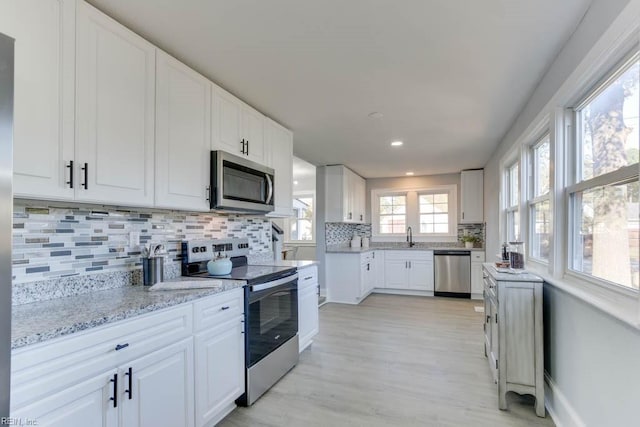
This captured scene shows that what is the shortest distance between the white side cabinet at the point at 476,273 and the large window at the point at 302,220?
3.65 m

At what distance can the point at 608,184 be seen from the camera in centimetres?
161

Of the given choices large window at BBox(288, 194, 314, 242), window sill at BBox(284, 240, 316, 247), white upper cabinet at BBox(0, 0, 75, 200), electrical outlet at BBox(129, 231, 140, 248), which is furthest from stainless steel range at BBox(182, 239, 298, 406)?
large window at BBox(288, 194, 314, 242)

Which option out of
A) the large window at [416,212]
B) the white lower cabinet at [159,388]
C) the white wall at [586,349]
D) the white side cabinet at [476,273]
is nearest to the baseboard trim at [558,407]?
the white wall at [586,349]

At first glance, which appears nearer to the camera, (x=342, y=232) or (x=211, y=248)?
(x=211, y=248)

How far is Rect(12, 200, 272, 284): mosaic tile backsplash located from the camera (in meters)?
1.54

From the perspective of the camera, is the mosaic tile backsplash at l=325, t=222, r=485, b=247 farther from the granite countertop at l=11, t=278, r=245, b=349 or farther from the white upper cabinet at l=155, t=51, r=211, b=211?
the granite countertop at l=11, t=278, r=245, b=349

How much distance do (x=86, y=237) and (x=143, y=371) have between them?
32.7 inches

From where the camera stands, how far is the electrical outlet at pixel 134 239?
2.06 metres

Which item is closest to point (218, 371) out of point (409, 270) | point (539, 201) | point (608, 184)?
point (608, 184)

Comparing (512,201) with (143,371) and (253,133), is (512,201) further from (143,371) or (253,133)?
(143,371)

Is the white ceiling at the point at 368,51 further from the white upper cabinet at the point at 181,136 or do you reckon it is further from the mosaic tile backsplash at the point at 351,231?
the mosaic tile backsplash at the point at 351,231

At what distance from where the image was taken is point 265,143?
307cm

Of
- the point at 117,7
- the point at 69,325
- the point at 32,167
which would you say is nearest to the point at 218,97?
the point at 117,7

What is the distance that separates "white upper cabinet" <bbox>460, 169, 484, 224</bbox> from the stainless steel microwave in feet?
14.2
